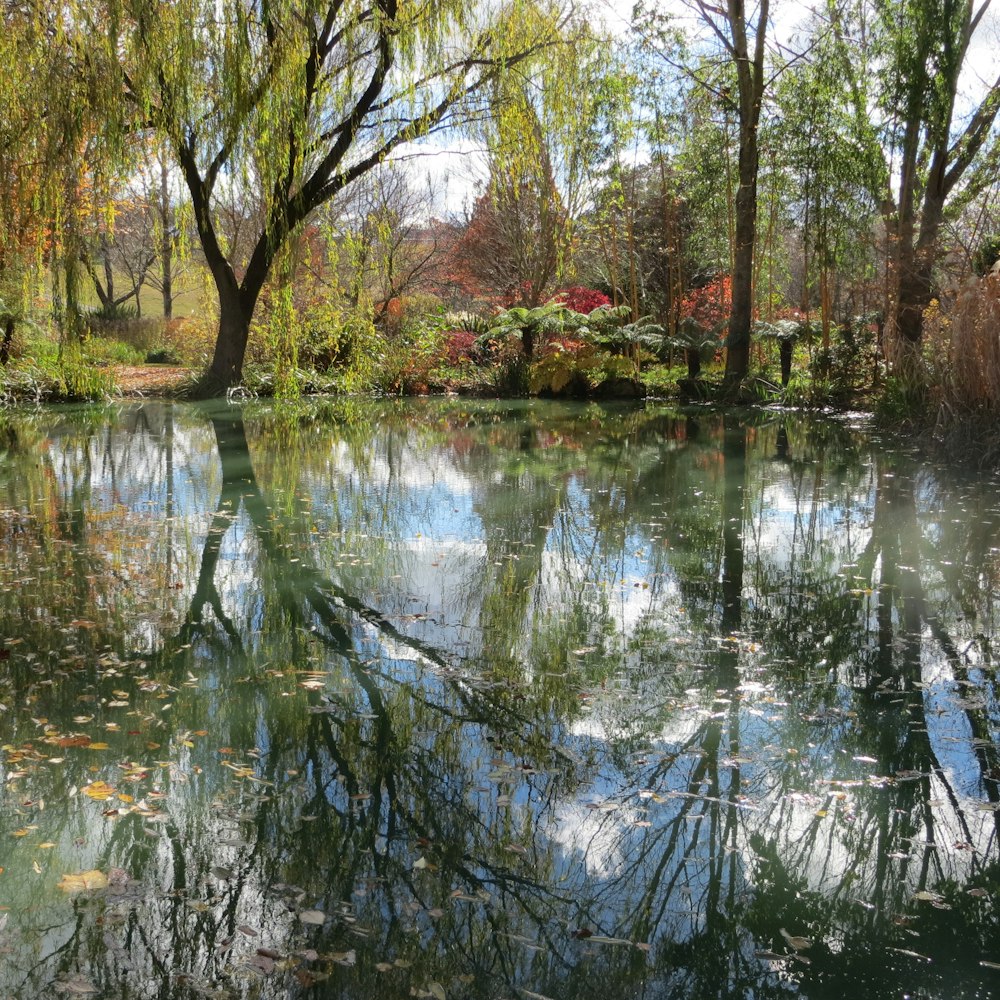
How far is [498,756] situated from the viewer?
3012 mm

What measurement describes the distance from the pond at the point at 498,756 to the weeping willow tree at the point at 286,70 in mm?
4362

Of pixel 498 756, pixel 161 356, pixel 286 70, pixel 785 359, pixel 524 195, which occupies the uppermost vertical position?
pixel 524 195

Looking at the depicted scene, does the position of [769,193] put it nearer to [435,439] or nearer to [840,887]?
[435,439]

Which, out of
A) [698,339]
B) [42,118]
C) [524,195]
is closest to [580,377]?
[698,339]

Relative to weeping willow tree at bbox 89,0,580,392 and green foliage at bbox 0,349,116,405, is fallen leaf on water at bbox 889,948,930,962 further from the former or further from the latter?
green foliage at bbox 0,349,116,405

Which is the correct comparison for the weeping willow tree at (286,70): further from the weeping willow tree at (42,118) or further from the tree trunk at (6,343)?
Result: the tree trunk at (6,343)

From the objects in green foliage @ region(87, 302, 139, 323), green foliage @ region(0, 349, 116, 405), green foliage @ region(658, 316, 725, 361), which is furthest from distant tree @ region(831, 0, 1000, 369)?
green foliage @ region(87, 302, 139, 323)

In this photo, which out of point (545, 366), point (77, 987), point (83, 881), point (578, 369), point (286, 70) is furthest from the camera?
point (545, 366)

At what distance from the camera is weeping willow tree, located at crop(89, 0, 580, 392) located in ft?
28.6

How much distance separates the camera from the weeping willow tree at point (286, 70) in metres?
8.70

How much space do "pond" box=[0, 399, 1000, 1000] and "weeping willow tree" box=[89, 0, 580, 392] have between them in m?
4.36

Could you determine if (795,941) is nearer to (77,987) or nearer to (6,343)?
(77,987)

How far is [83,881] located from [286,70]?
8.15 metres

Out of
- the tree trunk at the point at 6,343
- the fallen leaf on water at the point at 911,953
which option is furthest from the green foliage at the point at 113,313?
the fallen leaf on water at the point at 911,953
